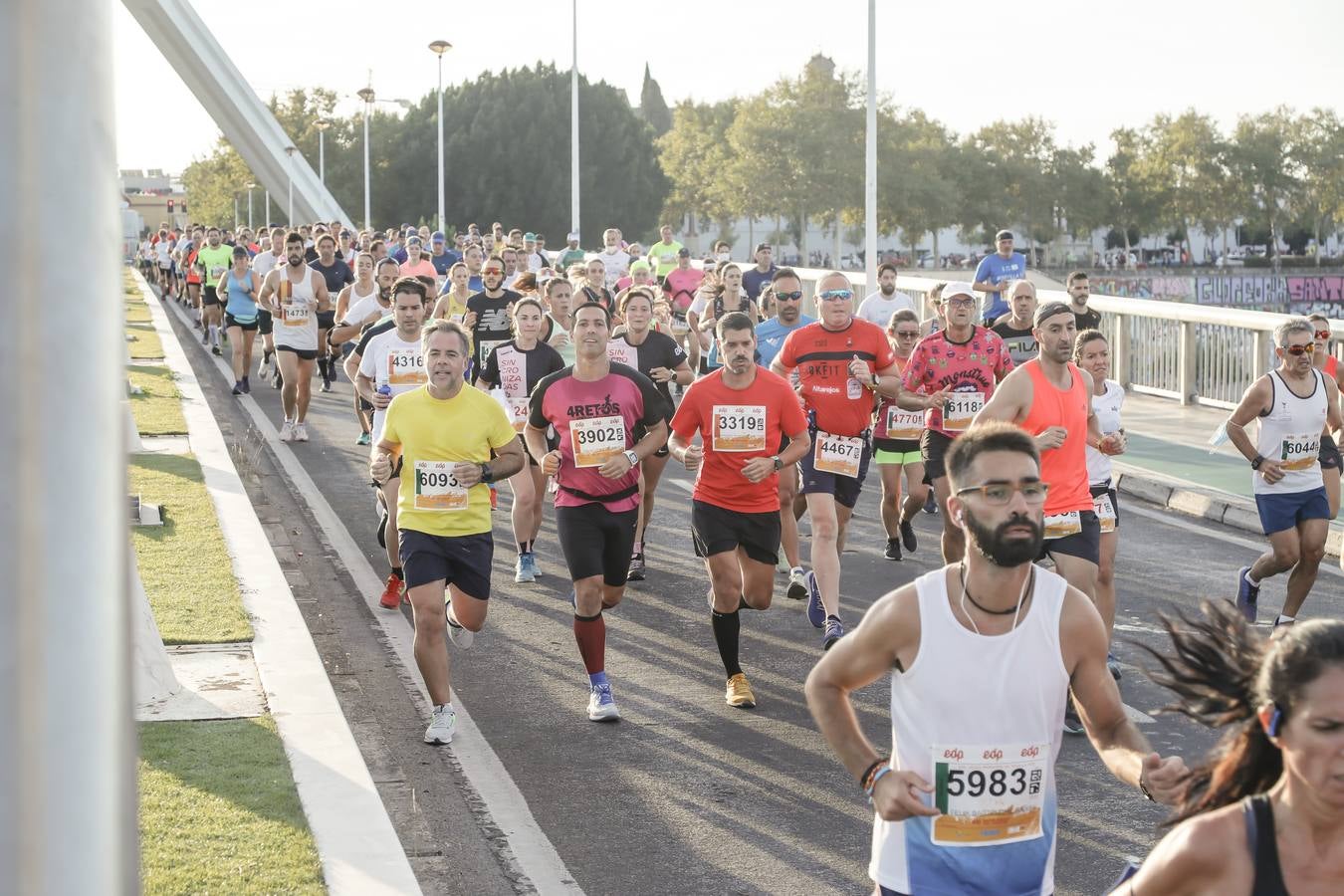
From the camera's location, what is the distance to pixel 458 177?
99250 mm

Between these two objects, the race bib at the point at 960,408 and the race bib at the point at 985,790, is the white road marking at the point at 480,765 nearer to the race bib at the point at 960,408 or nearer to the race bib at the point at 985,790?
the race bib at the point at 985,790

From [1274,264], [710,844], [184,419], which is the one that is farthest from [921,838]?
[1274,264]

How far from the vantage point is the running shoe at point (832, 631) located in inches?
375

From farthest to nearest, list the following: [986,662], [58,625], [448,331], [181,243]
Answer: [181,243]
[448,331]
[986,662]
[58,625]

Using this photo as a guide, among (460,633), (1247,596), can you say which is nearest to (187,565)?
(460,633)

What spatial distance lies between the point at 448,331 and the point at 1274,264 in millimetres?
101764

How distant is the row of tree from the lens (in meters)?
97.8

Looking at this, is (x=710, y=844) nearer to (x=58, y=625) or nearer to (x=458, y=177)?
(x=58, y=625)

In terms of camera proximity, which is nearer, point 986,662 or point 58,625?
point 58,625

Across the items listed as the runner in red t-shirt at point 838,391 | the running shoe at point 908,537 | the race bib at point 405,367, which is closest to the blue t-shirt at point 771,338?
the running shoe at point 908,537

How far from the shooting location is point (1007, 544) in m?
3.92

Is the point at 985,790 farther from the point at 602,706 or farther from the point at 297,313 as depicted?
the point at 297,313

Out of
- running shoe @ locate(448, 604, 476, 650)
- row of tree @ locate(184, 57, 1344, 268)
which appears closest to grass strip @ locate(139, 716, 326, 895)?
running shoe @ locate(448, 604, 476, 650)

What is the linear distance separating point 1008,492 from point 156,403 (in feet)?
59.3
